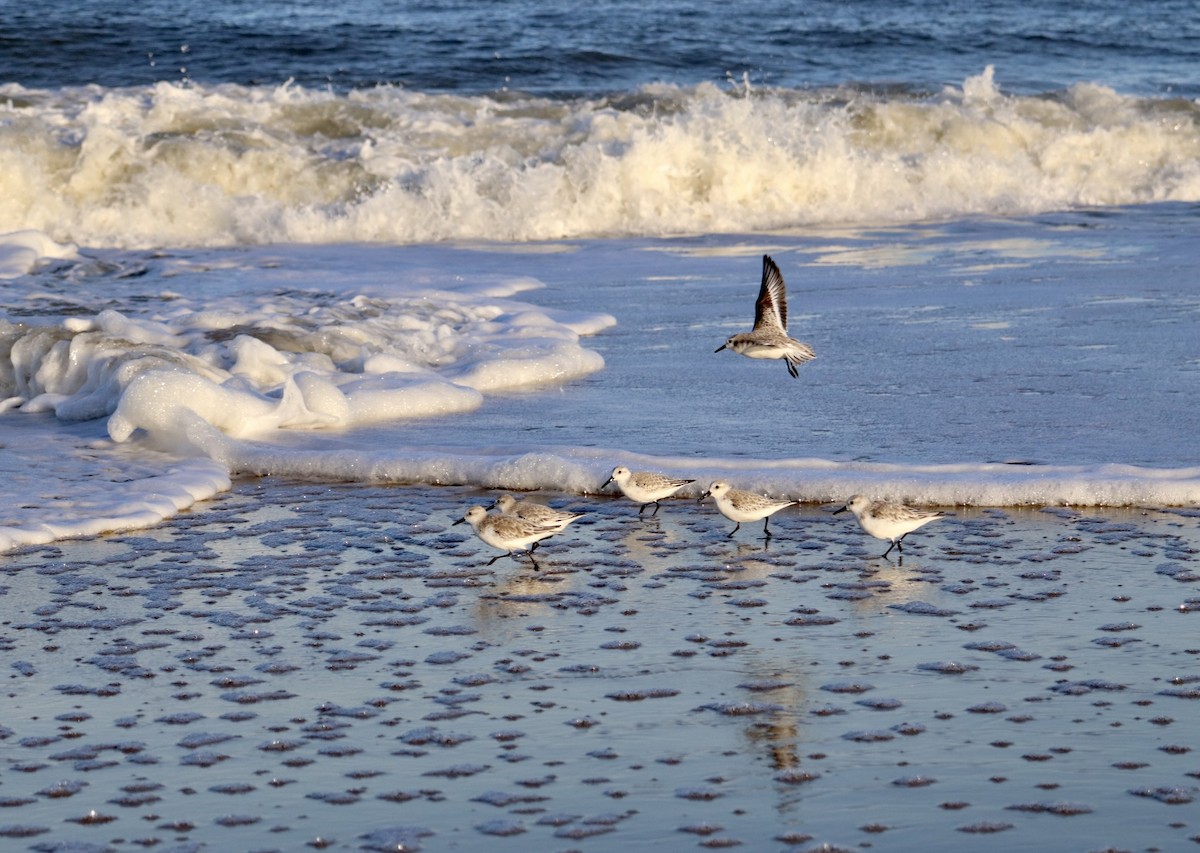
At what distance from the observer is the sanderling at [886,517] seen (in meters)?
6.82

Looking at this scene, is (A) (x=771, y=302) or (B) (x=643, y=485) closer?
(B) (x=643, y=485)

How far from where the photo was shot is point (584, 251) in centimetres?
1669

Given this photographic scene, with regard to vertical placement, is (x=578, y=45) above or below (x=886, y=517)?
above

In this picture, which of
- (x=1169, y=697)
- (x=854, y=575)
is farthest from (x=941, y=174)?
(x=1169, y=697)

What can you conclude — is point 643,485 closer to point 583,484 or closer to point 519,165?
point 583,484

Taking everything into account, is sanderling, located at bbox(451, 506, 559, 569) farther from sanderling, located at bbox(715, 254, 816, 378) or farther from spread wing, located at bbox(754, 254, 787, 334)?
spread wing, located at bbox(754, 254, 787, 334)

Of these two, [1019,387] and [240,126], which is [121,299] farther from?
[240,126]

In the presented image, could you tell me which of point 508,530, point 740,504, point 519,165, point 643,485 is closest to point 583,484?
point 643,485

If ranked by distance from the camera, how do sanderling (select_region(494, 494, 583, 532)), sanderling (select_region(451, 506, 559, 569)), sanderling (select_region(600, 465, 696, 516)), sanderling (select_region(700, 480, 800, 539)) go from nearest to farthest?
1. sanderling (select_region(451, 506, 559, 569))
2. sanderling (select_region(494, 494, 583, 532))
3. sanderling (select_region(700, 480, 800, 539))
4. sanderling (select_region(600, 465, 696, 516))

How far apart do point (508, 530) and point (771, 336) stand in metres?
2.49

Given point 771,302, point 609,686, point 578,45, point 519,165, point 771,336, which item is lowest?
point 609,686

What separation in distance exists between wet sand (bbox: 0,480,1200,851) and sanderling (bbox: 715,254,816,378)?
1.30 metres

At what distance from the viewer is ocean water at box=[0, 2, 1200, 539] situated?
28.5 ft

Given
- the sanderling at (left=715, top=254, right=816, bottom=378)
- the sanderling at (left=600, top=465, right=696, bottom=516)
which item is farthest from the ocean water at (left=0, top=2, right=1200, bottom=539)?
the sanderling at (left=600, top=465, right=696, bottom=516)
